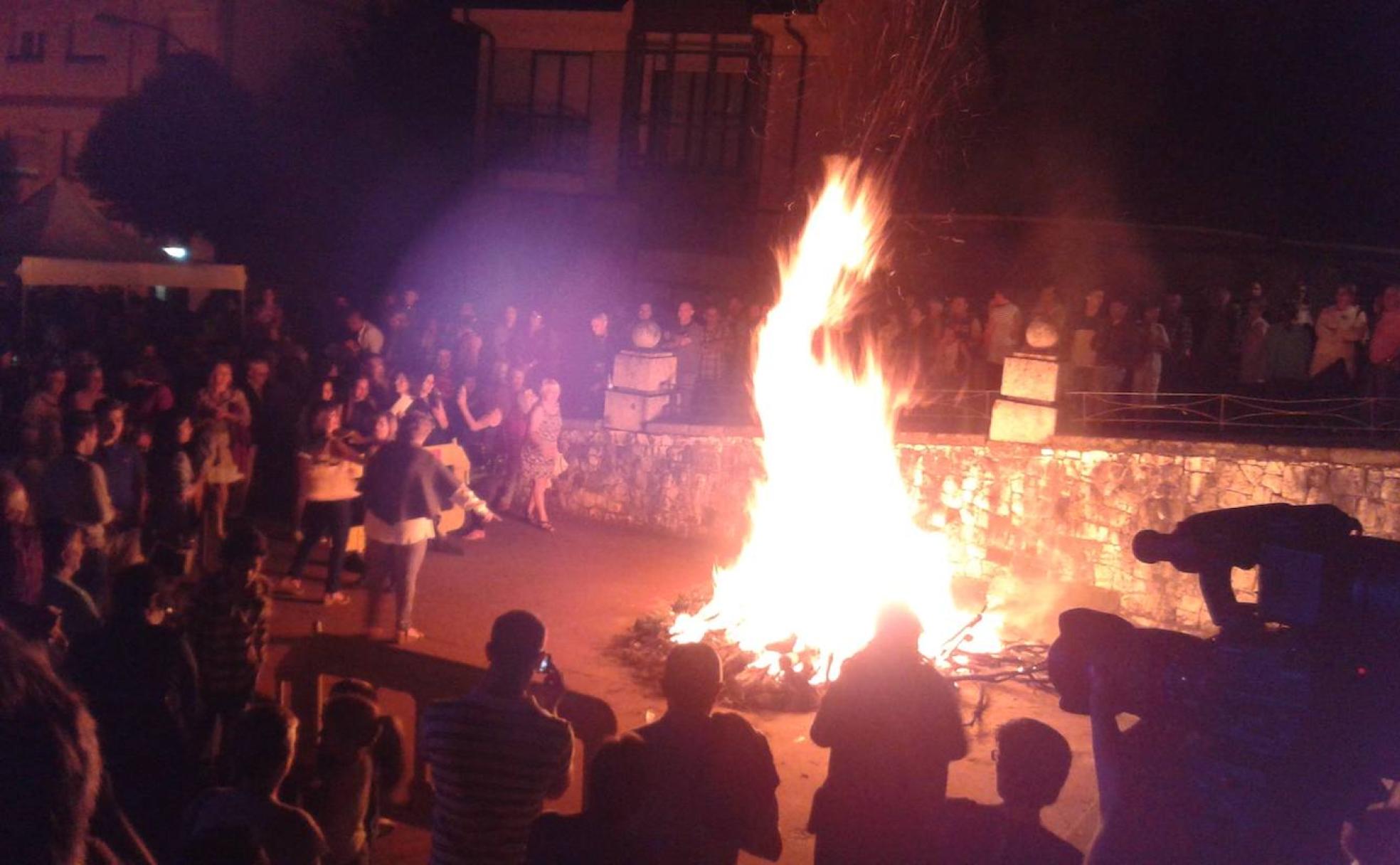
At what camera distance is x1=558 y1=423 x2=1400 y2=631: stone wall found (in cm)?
1105

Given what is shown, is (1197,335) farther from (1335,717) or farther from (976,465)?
(1335,717)

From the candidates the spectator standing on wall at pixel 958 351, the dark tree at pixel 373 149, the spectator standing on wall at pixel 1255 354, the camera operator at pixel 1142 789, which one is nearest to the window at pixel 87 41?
the dark tree at pixel 373 149

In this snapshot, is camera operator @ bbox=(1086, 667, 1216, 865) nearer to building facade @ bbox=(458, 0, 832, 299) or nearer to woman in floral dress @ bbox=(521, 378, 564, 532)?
woman in floral dress @ bbox=(521, 378, 564, 532)

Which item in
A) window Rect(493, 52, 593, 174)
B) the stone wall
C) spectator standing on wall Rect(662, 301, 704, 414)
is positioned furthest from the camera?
window Rect(493, 52, 593, 174)

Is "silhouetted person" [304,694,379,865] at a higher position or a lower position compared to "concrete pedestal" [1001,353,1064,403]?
lower

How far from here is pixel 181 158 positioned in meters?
25.2

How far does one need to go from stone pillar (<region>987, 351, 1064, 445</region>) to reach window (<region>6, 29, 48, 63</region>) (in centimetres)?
2906

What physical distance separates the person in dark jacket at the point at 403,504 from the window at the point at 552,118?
→ 583 inches

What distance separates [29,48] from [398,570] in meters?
29.5

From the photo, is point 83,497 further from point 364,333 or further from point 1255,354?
point 1255,354

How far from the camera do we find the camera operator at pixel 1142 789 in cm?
379

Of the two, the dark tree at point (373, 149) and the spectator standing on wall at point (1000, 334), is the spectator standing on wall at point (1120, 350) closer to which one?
the spectator standing on wall at point (1000, 334)

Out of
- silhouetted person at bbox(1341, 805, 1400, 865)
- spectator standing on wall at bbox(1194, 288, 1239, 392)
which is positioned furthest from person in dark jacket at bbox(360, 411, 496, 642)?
spectator standing on wall at bbox(1194, 288, 1239, 392)

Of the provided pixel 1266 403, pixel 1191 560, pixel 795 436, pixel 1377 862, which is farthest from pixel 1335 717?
pixel 1266 403
